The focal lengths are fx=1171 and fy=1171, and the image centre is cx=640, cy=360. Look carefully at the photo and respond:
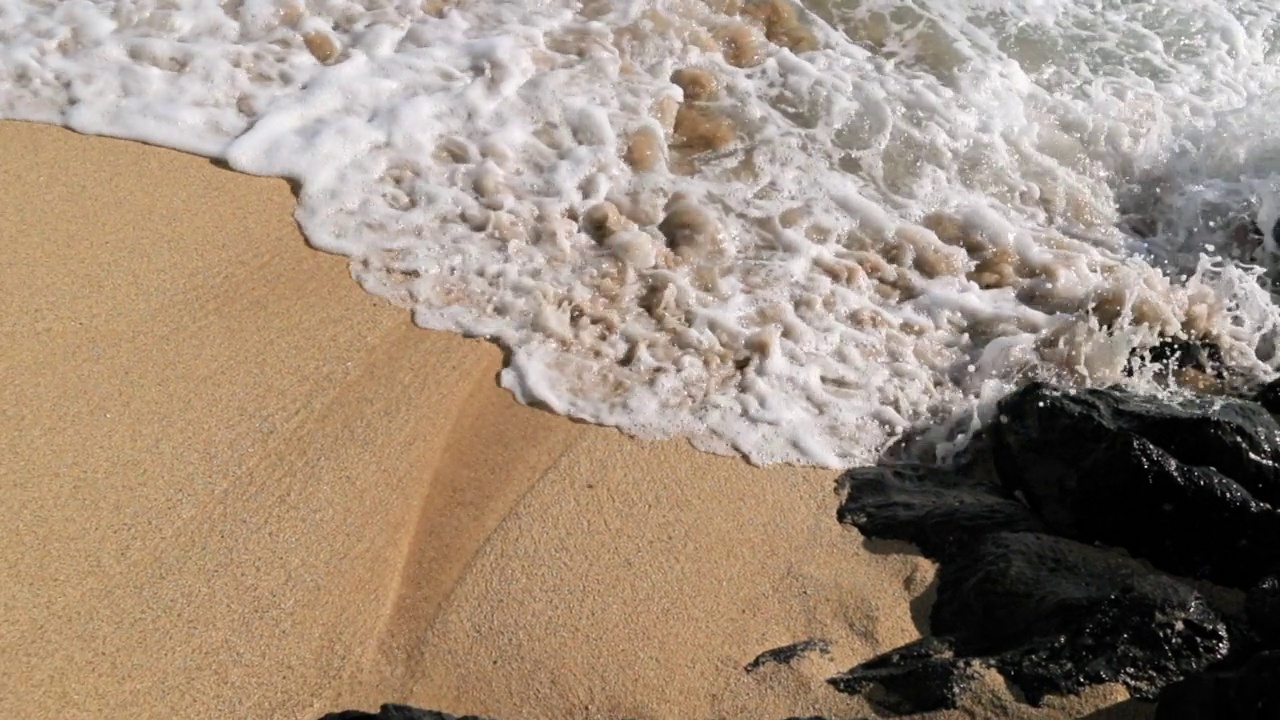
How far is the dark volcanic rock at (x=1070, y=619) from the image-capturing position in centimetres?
287

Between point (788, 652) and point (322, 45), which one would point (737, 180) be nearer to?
point (322, 45)

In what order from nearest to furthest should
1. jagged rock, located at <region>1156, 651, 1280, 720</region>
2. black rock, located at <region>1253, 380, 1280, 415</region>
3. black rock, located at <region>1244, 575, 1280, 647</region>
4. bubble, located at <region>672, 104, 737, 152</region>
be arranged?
jagged rock, located at <region>1156, 651, 1280, 720</region>, black rock, located at <region>1244, 575, 1280, 647</region>, black rock, located at <region>1253, 380, 1280, 415</region>, bubble, located at <region>672, 104, 737, 152</region>

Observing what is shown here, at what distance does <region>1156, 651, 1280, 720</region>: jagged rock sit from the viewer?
97.7 inches

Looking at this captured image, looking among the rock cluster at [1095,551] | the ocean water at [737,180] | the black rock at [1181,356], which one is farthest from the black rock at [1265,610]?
the black rock at [1181,356]

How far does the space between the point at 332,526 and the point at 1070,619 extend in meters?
1.97

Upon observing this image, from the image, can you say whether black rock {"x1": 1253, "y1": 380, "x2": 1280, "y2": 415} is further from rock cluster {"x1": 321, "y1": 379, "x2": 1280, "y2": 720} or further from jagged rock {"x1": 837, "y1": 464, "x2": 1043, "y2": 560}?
jagged rock {"x1": 837, "y1": 464, "x2": 1043, "y2": 560}

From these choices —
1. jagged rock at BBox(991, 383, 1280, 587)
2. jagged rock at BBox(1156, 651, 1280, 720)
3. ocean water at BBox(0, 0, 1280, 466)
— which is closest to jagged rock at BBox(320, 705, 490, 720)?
ocean water at BBox(0, 0, 1280, 466)

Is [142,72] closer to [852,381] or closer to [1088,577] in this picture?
[852,381]

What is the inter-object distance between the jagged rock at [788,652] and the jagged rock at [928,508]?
51 cm

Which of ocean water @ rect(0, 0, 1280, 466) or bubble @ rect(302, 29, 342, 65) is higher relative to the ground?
ocean water @ rect(0, 0, 1280, 466)

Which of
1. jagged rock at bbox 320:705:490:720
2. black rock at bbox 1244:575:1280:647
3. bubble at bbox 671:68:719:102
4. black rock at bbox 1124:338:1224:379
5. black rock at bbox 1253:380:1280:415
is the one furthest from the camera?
bubble at bbox 671:68:719:102

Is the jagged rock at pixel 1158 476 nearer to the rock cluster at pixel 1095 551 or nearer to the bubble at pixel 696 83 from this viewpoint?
the rock cluster at pixel 1095 551

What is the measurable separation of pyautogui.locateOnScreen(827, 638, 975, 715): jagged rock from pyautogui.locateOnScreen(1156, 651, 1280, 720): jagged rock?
1.50ft

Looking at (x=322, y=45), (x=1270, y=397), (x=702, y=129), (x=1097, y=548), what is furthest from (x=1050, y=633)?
(x=322, y=45)
